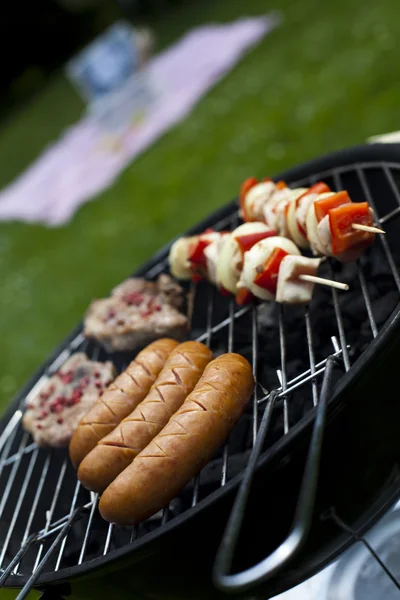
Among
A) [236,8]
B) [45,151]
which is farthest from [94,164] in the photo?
[236,8]

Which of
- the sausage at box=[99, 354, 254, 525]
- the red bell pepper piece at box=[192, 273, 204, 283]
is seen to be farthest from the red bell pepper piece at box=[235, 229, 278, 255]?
the sausage at box=[99, 354, 254, 525]

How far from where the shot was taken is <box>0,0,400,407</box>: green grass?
5789 mm

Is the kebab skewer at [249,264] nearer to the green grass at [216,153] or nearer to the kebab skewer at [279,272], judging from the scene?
the kebab skewer at [279,272]

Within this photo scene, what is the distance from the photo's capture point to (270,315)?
109 inches

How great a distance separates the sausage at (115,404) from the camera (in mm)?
2311

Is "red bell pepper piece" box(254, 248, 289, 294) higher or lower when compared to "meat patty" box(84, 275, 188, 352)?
lower

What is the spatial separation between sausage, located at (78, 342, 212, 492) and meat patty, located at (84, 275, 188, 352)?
1.93 ft

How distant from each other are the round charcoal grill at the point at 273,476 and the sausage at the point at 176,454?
0.32 feet

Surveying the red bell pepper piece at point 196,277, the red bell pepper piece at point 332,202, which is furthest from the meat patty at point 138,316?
the red bell pepper piece at point 332,202

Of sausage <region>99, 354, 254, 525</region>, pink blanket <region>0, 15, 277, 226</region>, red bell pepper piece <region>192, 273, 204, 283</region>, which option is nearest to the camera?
sausage <region>99, 354, 254, 525</region>

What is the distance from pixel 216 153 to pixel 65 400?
15.0 ft

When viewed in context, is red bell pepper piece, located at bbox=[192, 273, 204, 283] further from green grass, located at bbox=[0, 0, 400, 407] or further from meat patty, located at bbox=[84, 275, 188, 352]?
green grass, located at bbox=[0, 0, 400, 407]

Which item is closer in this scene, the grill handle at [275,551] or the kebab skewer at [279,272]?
the grill handle at [275,551]

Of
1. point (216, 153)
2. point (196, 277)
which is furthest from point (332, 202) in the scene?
point (216, 153)
